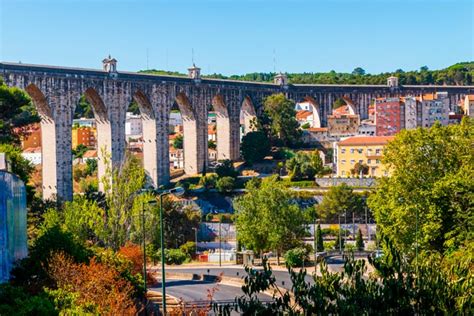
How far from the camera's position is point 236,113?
262ft

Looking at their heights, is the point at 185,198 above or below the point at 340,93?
below

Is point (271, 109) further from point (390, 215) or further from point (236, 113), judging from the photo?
point (390, 215)

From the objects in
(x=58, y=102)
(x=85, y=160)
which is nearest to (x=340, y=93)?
(x=85, y=160)

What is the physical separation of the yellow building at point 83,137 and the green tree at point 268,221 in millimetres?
52973

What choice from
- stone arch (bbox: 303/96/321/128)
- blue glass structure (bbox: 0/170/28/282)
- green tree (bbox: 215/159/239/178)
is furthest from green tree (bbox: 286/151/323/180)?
blue glass structure (bbox: 0/170/28/282)

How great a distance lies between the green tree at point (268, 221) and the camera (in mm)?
39719

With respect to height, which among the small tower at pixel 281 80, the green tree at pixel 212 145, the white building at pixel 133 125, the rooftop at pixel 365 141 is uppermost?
the small tower at pixel 281 80

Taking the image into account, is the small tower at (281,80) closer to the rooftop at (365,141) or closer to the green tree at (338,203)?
the rooftop at (365,141)

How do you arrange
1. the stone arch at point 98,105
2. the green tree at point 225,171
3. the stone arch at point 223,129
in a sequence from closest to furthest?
the stone arch at point 98,105 → the green tree at point 225,171 → the stone arch at point 223,129

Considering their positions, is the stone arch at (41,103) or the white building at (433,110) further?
the white building at (433,110)

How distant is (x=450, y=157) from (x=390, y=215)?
3118 mm

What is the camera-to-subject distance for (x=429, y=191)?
30.7 metres

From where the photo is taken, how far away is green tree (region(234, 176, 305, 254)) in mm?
39719

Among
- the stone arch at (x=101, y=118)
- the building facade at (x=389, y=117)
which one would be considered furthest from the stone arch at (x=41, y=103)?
the building facade at (x=389, y=117)
